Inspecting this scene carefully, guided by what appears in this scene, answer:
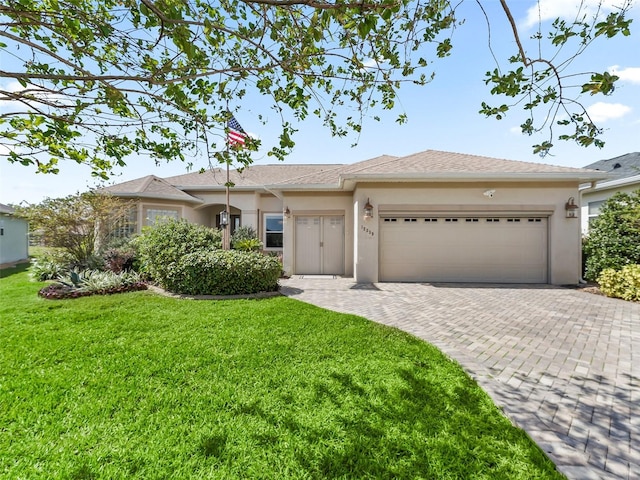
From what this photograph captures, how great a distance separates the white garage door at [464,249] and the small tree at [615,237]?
140cm

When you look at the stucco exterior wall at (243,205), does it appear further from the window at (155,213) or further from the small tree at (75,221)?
the small tree at (75,221)

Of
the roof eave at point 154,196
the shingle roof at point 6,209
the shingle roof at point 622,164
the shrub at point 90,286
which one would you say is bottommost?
the shrub at point 90,286

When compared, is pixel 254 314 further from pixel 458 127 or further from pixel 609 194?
pixel 609 194

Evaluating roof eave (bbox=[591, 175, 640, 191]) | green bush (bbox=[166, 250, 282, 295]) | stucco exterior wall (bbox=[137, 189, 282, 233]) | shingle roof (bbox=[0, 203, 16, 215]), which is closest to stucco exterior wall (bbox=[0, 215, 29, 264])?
shingle roof (bbox=[0, 203, 16, 215])

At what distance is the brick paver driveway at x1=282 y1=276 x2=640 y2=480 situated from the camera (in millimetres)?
2473

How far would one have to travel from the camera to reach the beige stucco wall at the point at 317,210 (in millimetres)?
11711

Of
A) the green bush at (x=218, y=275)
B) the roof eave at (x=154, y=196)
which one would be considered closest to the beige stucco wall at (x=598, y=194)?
the green bush at (x=218, y=275)

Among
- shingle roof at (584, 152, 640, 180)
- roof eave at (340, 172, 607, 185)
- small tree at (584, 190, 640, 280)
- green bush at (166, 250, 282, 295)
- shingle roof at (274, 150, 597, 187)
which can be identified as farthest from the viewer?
shingle roof at (584, 152, 640, 180)

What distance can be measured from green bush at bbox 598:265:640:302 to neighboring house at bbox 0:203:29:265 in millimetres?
26488

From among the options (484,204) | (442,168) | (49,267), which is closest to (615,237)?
(484,204)

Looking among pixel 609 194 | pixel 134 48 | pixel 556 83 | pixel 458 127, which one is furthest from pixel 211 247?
pixel 609 194

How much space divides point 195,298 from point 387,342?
5.37 m

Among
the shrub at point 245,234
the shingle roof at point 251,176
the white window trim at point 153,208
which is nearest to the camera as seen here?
the white window trim at point 153,208

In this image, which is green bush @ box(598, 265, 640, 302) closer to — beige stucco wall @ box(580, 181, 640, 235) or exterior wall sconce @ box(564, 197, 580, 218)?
exterior wall sconce @ box(564, 197, 580, 218)
